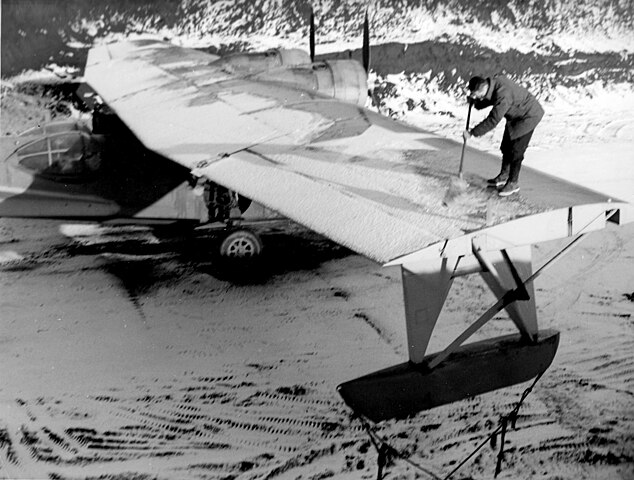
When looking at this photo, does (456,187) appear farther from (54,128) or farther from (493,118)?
(54,128)

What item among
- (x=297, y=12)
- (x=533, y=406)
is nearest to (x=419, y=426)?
(x=533, y=406)

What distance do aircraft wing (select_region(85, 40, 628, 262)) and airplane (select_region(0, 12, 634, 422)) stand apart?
14 millimetres

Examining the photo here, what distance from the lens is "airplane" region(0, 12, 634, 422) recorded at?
3.18 meters

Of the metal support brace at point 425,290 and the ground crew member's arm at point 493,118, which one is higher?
the ground crew member's arm at point 493,118

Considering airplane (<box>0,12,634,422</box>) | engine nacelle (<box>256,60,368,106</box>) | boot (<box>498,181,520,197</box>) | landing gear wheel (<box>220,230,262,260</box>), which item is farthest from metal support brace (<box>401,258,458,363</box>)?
engine nacelle (<box>256,60,368,106</box>)

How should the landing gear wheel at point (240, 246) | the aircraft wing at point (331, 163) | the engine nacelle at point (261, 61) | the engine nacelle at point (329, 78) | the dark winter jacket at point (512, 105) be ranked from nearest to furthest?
1. the aircraft wing at point (331, 163)
2. the dark winter jacket at point (512, 105)
3. the landing gear wheel at point (240, 246)
4. the engine nacelle at point (329, 78)
5. the engine nacelle at point (261, 61)

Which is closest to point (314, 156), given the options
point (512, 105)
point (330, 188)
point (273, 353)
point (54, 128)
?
point (330, 188)

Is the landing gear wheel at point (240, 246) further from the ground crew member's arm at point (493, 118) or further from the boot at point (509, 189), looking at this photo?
the boot at point (509, 189)

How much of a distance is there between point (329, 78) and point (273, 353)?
4221 millimetres

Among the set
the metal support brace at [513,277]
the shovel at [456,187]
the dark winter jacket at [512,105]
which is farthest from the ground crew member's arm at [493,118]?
the metal support brace at [513,277]

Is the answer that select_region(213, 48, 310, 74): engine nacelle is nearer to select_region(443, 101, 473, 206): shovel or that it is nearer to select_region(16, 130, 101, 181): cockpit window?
select_region(16, 130, 101, 181): cockpit window

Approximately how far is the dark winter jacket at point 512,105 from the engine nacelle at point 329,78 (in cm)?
376

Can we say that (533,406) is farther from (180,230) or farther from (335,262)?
(180,230)

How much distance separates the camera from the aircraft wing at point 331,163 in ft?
10.4
